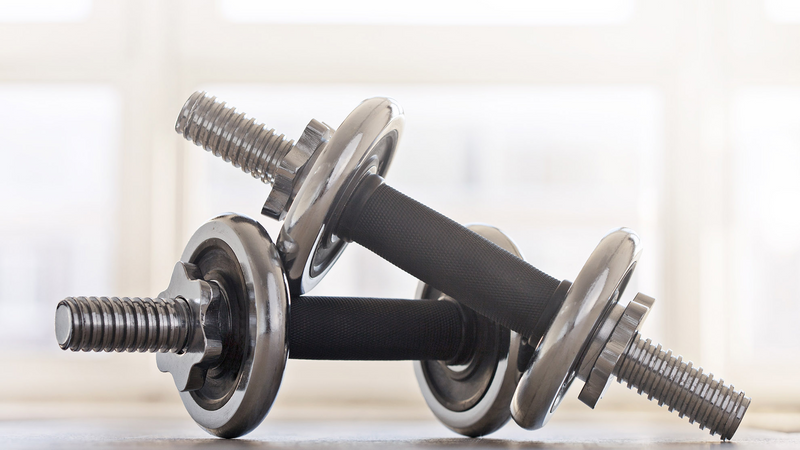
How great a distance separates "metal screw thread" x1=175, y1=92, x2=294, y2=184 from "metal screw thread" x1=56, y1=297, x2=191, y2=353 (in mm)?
128

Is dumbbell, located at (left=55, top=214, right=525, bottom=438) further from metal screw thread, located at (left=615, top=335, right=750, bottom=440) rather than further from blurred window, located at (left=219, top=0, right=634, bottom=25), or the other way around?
blurred window, located at (left=219, top=0, right=634, bottom=25)

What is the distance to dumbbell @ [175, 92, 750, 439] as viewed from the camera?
0.40 m

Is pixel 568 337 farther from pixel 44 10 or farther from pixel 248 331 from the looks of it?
pixel 44 10

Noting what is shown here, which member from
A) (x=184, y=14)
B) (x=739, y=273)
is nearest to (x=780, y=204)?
(x=739, y=273)

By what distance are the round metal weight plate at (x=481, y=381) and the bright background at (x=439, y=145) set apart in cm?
72

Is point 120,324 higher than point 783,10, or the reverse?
point 783,10

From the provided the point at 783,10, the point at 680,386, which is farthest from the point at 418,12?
the point at 680,386

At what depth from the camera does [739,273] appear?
132 centimetres

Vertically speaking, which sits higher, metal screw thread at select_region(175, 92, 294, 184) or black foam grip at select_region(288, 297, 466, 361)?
metal screw thread at select_region(175, 92, 294, 184)

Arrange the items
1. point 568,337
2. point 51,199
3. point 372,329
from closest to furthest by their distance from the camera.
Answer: point 568,337, point 372,329, point 51,199

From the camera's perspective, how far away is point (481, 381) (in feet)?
1.78

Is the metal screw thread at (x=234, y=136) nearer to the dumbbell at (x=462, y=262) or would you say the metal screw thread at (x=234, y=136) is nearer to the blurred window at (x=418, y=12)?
the dumbbell at (x=462, y=262)

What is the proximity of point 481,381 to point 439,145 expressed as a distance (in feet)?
2.77

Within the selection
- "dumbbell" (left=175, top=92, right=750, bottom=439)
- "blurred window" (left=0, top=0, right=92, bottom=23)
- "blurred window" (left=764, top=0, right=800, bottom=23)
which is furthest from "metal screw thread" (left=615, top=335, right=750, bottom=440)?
"blurred window" (left=0, top=0, right=92, bottom=23)
